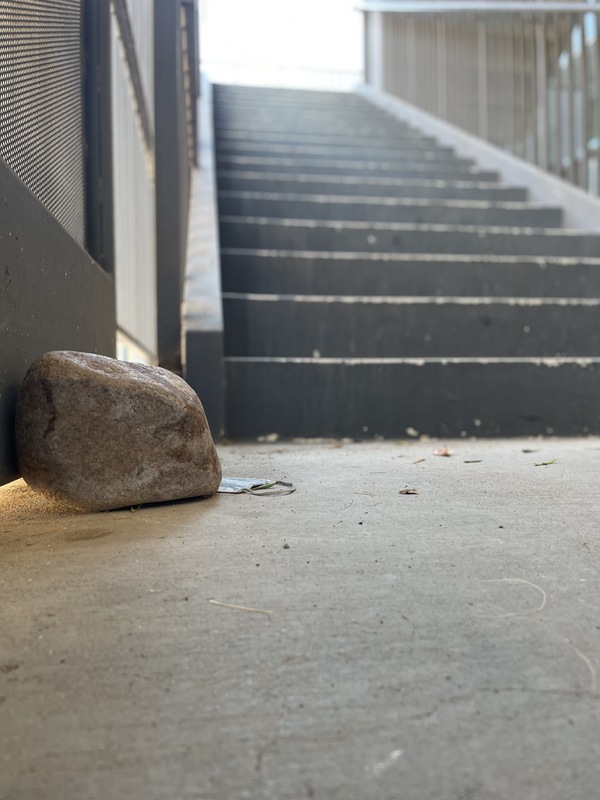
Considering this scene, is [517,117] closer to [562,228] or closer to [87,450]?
[562,228]

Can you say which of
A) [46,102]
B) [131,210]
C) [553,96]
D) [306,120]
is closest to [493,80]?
[553,96]

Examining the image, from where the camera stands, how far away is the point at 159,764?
0.57 m

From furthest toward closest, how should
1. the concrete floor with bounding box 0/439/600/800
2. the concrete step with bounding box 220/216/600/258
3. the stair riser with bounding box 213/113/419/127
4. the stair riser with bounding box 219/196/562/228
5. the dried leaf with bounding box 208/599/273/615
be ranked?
the stair riser with bounding box 213/113/419/127, the stair riser with bounding box 219/196/562/228, the concrete step with bounding box 220/216/600/258, the dried leaf with bounding box 208/599/273/615, the concrete floor with bounding box 0/439/600/800

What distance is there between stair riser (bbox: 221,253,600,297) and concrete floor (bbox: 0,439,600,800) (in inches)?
81.1

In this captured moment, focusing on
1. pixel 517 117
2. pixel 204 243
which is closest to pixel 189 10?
pixel 204 243

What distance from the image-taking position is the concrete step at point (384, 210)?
3.95 meters

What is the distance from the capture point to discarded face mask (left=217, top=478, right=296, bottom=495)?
58.5 inches

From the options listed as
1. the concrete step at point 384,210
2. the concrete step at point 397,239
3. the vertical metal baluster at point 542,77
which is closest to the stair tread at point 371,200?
the concrete step at point 384,210

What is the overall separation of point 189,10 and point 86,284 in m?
2.89

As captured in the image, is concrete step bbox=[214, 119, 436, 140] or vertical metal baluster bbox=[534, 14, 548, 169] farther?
vertical metal baluster bbox=[534, 14, 548, 169]

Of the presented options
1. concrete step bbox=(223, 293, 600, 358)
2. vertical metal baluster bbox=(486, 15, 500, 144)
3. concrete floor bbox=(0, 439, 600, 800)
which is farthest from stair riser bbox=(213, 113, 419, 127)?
concrete floor bbox=(0, 439, 600, 800)

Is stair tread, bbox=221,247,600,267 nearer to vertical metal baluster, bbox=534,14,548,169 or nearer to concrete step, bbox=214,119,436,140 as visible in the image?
concrete step, bbox=214,119,436,140

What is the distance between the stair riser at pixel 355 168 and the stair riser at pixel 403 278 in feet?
5.63

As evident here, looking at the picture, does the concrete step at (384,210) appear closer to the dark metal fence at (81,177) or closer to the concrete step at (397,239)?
the concrete step at (397,239)
